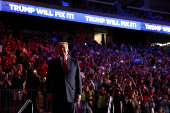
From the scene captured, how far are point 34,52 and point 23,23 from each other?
7003 millimetres

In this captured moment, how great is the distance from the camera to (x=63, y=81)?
10.6ft

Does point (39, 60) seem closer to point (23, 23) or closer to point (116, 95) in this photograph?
point (116, 95)

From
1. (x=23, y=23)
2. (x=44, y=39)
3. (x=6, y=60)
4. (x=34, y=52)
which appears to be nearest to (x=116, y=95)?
(x=6, y=60)

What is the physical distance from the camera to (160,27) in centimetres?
2197

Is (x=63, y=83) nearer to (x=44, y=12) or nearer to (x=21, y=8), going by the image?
(x=21, y=8)

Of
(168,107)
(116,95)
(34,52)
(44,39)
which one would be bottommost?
(168,107)

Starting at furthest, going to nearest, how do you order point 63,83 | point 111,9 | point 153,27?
1. point 153,27
2. point 111,9
3. point 63,83

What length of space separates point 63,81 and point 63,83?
3 cm

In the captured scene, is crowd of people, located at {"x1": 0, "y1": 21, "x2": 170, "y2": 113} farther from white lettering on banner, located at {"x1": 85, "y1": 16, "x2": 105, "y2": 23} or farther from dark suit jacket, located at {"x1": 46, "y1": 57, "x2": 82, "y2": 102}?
white lettering on banner, located at {"x1": 85, "y1": 16, "x2": 105, "y2": 23}

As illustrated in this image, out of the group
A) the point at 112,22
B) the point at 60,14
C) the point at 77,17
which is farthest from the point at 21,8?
the point at 112,22

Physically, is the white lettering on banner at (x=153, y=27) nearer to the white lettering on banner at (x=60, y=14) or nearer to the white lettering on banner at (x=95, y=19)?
the white lettering on banner at (x=95, y=19)

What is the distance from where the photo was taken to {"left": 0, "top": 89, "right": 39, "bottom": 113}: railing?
319 inches

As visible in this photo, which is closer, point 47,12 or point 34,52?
point 34,52

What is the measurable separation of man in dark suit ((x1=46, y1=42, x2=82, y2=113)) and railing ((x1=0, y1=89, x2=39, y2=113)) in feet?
16.9
